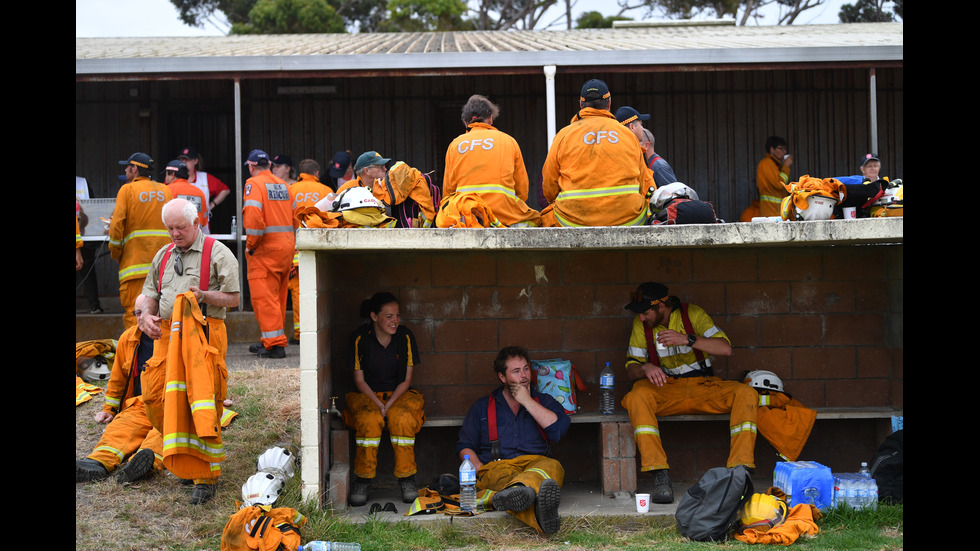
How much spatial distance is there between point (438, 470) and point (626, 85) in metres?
7.08

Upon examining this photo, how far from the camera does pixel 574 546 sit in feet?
18.0

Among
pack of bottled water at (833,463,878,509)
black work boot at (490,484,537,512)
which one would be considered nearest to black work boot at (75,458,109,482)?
black work boot at (490,484,537,512)

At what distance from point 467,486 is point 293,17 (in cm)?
2105

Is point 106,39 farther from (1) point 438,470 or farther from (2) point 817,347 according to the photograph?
(2) point 817,347

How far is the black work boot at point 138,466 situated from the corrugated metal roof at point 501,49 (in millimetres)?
5089

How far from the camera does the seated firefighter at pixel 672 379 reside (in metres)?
6.28

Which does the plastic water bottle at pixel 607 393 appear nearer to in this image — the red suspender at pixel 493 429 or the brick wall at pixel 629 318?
the brick wall at pixel 629 318

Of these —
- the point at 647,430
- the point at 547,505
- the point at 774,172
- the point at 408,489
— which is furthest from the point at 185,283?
the point at 774,172

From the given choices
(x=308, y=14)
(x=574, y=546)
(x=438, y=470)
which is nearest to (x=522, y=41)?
(x=438, y=470)

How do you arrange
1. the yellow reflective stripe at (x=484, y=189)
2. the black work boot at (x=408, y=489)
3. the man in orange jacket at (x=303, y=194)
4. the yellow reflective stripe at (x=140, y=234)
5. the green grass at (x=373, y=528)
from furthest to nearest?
the man in orange jacket at (x=303, y=194) < the yellow reflective stripe at (x=140, y=234) < the yellow reflective stripe at (x=484, y=189) < the black work boot at (x=408, y=489) < the green grass at (x=373, y=528)

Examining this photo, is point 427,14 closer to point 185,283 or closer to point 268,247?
point 268,247

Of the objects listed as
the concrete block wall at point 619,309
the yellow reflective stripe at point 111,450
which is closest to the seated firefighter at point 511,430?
the concrete block wall at point 619,309

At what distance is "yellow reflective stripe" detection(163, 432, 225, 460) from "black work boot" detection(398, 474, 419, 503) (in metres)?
1.29

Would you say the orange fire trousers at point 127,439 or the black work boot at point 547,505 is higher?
the orange fire trousers at point 127,439
